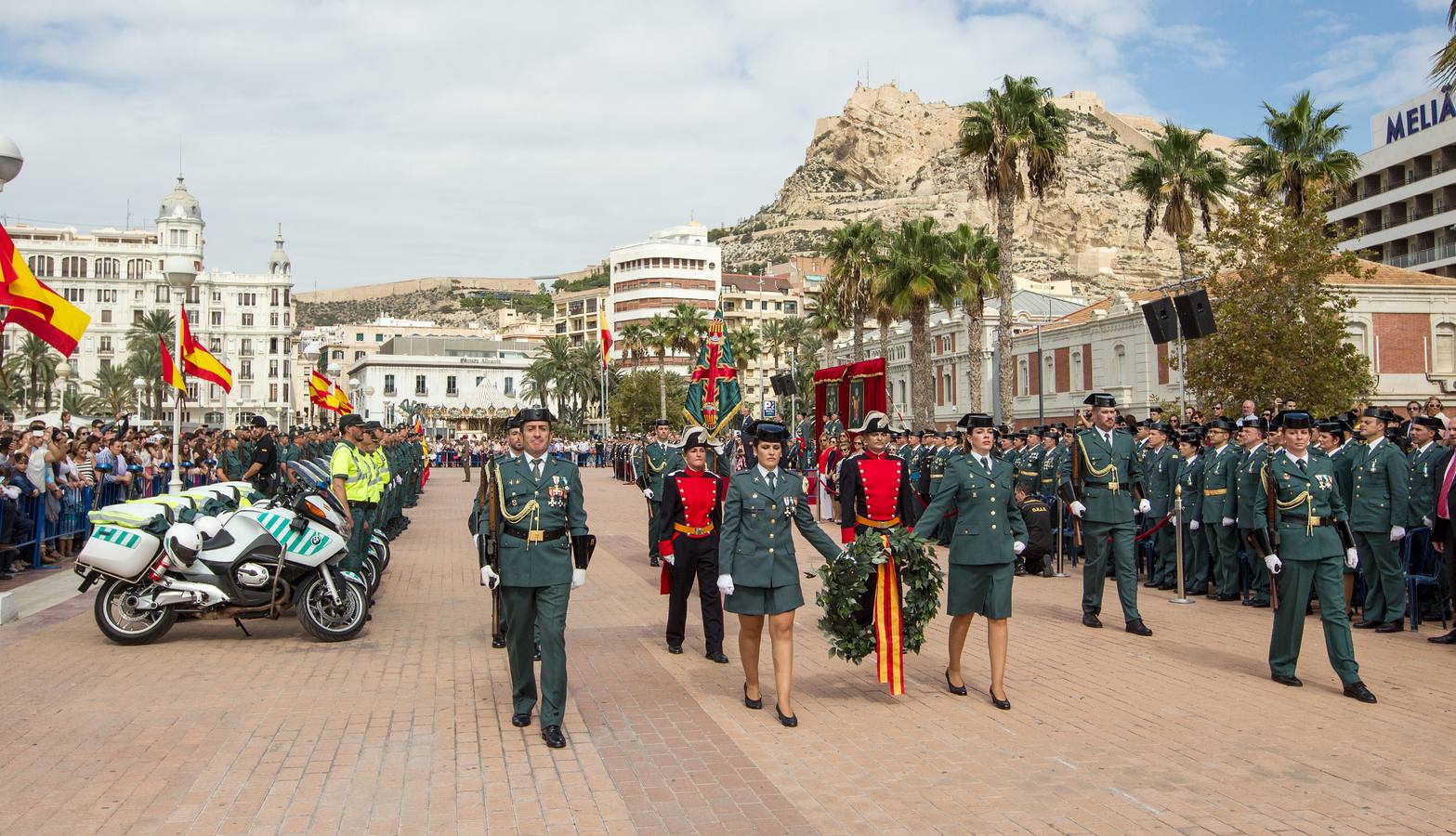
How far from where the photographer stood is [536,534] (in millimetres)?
7172

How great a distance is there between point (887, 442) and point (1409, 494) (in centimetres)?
581

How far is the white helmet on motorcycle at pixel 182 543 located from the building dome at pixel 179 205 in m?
103

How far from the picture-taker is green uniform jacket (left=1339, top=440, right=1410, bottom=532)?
429 inches

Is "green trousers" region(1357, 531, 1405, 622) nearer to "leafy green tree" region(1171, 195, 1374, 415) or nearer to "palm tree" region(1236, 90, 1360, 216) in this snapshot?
"leafy green tree" region(1171, 195, 1374, 415)

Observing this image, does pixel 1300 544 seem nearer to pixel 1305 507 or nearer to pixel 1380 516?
pixel 1305 507

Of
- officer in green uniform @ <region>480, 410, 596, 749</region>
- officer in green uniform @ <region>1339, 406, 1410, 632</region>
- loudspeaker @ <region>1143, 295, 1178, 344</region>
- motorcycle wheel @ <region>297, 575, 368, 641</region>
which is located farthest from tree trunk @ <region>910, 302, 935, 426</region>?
officer in green uniform @ <region>480, 410, 596, 749</region>

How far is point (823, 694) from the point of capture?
326 inches

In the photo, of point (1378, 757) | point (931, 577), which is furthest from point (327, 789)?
point (1378, 757)

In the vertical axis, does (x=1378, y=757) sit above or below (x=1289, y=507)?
below

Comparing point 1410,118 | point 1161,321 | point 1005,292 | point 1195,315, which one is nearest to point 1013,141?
point 1005,292

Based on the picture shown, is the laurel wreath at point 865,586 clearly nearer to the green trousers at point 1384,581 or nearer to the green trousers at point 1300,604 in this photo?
the green trousers at point 1300,604

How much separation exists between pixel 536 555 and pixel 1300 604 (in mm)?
5571

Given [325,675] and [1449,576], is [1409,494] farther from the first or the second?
[325,675]

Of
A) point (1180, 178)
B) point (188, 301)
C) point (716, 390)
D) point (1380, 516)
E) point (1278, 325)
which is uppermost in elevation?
point (188, 301)
